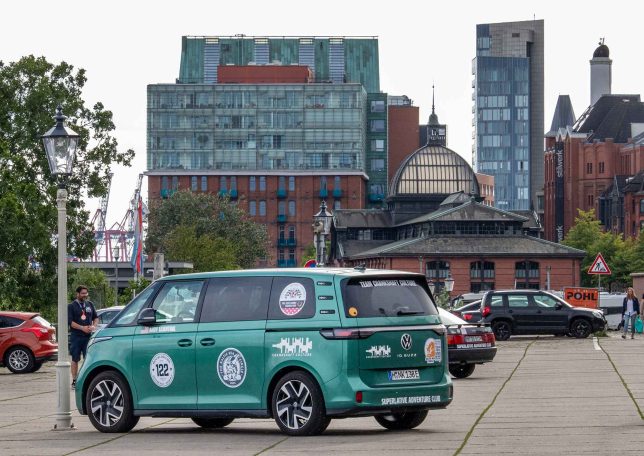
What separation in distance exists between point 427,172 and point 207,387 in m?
136

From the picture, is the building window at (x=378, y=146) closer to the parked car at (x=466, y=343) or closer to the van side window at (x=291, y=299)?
the parked car at (x=466, y=343)

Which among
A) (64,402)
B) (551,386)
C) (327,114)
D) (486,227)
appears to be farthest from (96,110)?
(327,114)

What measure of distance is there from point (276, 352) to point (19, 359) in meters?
19.5

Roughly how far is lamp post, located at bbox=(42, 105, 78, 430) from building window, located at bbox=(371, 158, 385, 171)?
582 feet

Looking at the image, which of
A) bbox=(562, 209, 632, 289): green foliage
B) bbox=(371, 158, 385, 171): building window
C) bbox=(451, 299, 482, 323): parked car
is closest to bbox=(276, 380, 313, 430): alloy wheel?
bbox=(451, 299, 482, 323): parked car

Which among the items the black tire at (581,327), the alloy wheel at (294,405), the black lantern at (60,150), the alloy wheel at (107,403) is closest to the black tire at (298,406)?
the alloy wheel at (294,405)

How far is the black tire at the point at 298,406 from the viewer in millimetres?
16312

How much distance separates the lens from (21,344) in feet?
115

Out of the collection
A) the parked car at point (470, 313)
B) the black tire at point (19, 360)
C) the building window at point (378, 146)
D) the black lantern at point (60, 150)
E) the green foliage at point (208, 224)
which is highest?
the building window at point (378, 146)

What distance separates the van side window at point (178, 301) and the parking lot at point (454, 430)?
49.6 inches

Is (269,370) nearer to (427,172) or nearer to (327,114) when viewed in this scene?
(427,172)

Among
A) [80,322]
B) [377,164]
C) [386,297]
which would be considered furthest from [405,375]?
[377,164]

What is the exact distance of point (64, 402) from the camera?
61.7 feet

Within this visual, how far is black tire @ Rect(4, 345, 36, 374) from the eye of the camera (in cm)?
3497
